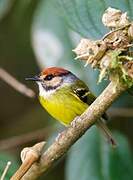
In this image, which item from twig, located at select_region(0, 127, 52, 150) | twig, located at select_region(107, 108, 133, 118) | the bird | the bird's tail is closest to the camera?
the bird's tail

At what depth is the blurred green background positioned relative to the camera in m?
1.53

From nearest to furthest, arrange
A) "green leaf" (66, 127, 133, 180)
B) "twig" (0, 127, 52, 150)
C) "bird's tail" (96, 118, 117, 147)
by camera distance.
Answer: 1. "green leaf" (66, 127, 133, 180)
2. "bird's tail" (96, 118, 117, 147)
3. "twig" (0, 127, 52, 150)

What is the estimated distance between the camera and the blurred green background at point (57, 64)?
1.53 meters

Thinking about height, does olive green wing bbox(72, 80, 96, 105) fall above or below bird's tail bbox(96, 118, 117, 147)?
above

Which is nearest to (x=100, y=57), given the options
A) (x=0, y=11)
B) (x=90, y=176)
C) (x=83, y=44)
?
(x=83, y=44)

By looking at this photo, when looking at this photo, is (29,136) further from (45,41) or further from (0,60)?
(0,60)

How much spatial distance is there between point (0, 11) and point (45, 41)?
11.8 inches

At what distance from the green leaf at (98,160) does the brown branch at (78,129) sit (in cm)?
96

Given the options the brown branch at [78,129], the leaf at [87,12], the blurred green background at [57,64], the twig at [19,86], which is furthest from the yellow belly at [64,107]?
the brown branch at [78,129]

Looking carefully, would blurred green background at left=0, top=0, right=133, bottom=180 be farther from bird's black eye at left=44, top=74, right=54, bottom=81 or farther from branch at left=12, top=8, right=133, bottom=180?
branch at left=12, top=8, right=133, bottom=180

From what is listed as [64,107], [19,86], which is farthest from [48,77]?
[19,86]

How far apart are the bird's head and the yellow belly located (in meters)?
0.07

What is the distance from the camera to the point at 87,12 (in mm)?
1518

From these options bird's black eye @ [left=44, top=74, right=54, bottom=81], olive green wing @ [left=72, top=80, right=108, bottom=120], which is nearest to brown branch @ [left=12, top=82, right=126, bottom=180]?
olive green wing @ [left=72, top=80, right=108, bottom=120]
